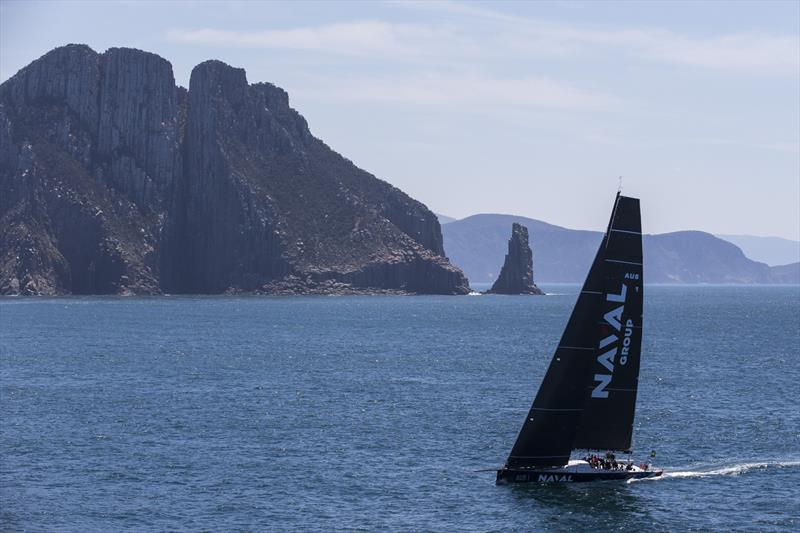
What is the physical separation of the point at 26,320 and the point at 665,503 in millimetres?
148782

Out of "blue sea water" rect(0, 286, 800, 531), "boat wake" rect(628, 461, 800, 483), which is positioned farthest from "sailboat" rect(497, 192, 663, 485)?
"boat wake" rect(628, 461, 800, 483)

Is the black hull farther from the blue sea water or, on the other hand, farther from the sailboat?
the blue sea water

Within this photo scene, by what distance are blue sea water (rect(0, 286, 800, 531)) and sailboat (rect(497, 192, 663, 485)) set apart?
4.74 ft

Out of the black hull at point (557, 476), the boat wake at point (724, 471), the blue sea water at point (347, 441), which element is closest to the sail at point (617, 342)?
the black hull at point (557, 476)

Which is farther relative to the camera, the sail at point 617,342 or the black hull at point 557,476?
the black hull at point 557,476

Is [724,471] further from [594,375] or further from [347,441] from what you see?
[347,441]

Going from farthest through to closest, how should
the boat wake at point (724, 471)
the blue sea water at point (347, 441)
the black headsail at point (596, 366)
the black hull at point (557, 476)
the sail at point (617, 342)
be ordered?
the boat wake at point (724, 471)
the black hull at point (557, 476)
the black headsail at point (596, 366)
the sail at point (617, 342)
the blue sea water at point (347, 441)

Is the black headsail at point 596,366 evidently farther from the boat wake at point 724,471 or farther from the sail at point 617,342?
the boat wake at point 724,471

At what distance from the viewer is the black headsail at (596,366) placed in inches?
2077

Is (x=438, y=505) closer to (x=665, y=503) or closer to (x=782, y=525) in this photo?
(x=665, y=503)

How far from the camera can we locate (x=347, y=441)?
6750 cm

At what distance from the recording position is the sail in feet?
172

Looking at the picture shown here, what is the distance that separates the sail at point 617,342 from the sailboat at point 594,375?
47mm

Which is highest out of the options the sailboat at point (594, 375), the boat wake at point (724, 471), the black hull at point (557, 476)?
the sailboat at point (594, 375)
